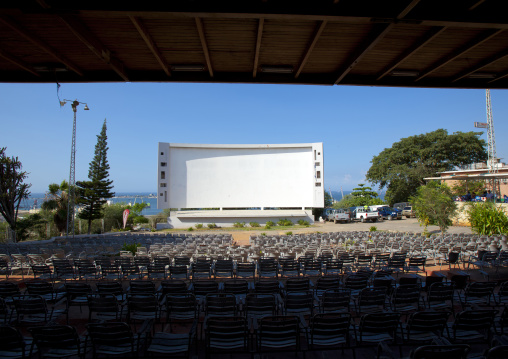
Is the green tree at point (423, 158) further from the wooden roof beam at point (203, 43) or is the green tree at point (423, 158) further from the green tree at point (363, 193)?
the wooden roof beam at point (203, 43)

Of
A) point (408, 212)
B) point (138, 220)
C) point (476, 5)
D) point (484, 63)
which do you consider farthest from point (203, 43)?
point (408, 212)

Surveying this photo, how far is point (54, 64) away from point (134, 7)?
9.92ft

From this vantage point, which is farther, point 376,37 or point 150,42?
point 150,42

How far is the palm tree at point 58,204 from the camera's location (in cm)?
2800

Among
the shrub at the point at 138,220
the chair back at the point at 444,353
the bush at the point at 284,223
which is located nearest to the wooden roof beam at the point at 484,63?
the chair back at the point at 444,353

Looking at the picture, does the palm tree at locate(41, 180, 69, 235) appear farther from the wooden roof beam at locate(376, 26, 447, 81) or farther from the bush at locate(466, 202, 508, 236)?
the bush at locate(466, 202, 508, 236)

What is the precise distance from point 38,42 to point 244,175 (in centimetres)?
3264

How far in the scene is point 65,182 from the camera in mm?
30719

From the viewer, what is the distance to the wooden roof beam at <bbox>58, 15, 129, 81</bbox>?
13.8ft

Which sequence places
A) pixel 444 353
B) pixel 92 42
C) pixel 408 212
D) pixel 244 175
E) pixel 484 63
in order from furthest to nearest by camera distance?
pixel 408 212 < pixel 244 175 < pixel 484 63 < pixel 92 42 < pixel 444 353

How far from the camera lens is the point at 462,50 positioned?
5285 mm

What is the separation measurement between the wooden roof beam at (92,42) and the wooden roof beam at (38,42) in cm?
A: 65

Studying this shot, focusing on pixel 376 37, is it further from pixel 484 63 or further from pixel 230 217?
pixel 230 217

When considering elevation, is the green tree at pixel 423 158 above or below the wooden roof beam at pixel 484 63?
above
